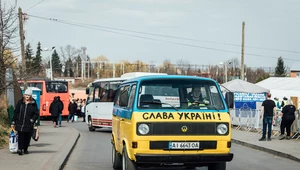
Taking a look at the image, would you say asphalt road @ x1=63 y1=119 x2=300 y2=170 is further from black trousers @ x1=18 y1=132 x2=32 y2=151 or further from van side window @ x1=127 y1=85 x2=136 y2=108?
van side window @ x1=127 y1=85 x2=136 y2=108

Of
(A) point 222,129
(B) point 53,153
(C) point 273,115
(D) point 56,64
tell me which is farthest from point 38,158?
(D) point 56,64

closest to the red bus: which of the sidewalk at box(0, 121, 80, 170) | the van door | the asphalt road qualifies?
the asphalt road

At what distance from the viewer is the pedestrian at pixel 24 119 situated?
1359 centimetres

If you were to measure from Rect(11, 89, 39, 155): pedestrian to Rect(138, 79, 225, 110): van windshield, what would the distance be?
5.06 m

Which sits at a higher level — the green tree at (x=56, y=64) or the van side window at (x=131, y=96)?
the green tree at (x=56, y=64)

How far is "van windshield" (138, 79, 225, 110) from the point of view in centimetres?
964

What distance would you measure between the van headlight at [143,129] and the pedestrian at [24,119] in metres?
5.61

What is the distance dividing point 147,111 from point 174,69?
80491 millimetres

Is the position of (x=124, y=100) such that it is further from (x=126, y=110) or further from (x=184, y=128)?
(x=184, y=128)

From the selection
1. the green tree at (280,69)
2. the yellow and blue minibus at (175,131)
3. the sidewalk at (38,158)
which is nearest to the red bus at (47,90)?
the sidewalk at (38,158)

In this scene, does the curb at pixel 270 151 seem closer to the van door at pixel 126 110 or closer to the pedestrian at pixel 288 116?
the pedestrian at pixel 288 116

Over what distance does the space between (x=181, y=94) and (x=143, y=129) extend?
1.38m

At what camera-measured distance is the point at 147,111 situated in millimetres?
9273

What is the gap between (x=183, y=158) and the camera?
29.8 ft
